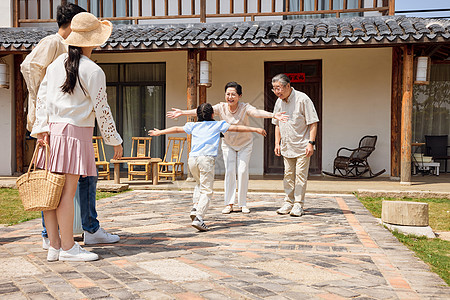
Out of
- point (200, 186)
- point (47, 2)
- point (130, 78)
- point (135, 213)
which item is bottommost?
point (135, 213)

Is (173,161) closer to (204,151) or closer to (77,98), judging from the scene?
(204,151)

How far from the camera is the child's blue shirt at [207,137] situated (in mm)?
4949

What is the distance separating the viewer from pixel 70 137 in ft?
11.2

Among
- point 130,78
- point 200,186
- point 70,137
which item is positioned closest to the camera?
point 70,137

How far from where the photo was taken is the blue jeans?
156 inches

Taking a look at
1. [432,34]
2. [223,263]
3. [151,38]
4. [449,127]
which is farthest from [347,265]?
[449,127]

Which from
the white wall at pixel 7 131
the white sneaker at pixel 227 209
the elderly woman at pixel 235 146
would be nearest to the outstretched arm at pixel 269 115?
the elderly woman at pixel 235 146

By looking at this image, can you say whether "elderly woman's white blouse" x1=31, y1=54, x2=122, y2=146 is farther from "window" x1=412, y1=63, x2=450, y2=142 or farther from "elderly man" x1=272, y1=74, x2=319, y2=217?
"window" x1=412, y1=63, x2=450, y2=142

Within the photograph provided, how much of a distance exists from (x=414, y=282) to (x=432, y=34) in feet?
21.3

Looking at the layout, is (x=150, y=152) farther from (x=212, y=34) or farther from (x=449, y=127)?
(x=449, y=127)

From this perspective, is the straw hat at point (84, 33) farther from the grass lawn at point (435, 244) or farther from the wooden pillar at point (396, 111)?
the wooden pillar at point (396, 111)

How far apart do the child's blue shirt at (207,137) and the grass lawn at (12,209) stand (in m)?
2.23

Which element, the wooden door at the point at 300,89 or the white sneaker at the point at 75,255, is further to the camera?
the wooden door at the point at 300,89

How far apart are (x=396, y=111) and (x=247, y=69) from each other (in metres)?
3.43
